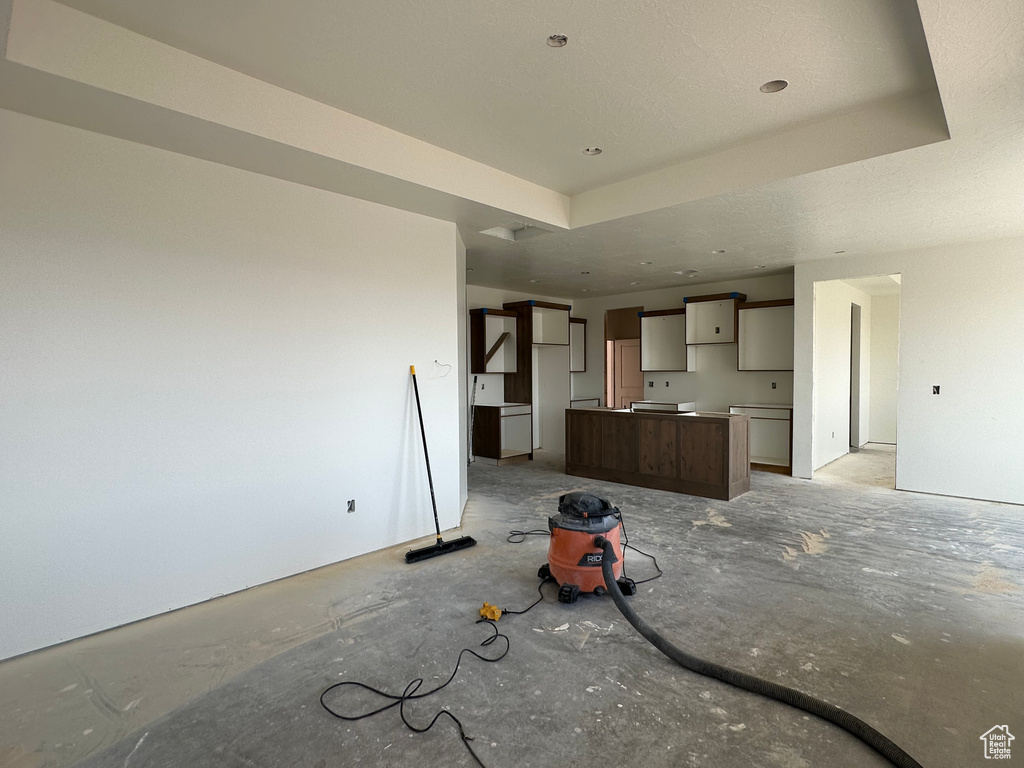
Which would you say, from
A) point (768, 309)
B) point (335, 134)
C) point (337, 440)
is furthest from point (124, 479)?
point (768, 309)

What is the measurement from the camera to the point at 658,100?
290 cm

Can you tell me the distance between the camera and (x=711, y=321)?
24.6ft

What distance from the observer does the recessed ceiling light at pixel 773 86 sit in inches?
107

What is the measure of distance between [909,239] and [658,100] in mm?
3749

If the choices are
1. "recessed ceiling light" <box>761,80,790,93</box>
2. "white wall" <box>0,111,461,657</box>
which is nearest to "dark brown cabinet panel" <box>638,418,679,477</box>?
"white wall" <box>0,111,461,657</box>

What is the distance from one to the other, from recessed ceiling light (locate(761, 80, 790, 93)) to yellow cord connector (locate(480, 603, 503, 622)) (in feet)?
10.4

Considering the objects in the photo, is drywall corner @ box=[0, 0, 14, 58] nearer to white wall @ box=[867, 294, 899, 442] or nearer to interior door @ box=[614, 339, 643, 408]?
interior door @ box=[614, 339, 643, 408]

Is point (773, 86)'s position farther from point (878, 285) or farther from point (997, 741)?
point (878, 285)

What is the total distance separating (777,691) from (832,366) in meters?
6.08

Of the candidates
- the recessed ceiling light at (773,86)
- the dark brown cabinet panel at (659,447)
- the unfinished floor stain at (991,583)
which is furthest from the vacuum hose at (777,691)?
the dark brown cabinet panel at (659,447)

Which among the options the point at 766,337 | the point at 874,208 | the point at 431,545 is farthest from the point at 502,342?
the point at 874,208

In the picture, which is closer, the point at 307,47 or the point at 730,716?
the point at 730,716

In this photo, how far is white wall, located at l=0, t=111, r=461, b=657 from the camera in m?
2.51

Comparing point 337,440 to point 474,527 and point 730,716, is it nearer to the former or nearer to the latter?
point 474,527
